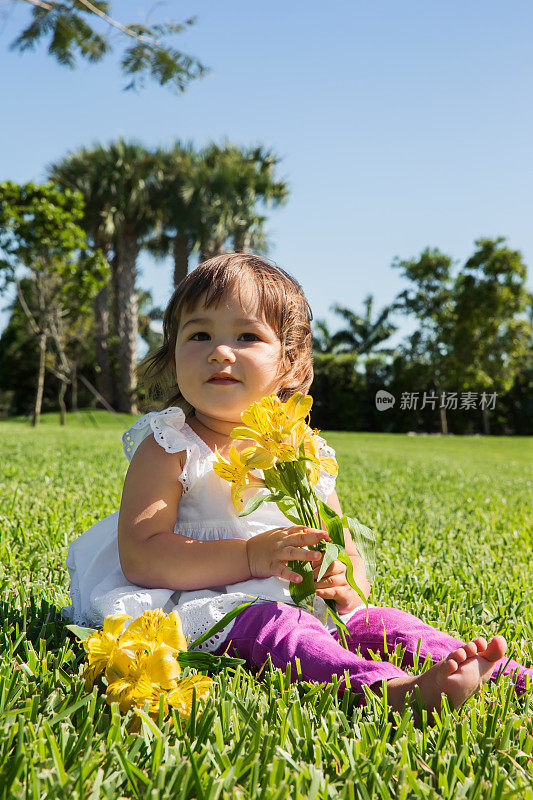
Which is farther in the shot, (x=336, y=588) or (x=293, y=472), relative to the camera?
(x=336, y=588)

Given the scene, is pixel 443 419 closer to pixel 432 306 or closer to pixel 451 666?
pixel 432 306

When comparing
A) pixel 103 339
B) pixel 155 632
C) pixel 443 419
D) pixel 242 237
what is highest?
pixel 242 237

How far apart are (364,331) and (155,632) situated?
101ft

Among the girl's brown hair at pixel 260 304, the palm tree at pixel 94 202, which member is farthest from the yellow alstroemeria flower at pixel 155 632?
the palm tree at pixel 94 202

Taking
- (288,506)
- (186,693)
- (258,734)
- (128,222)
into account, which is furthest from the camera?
(128,222)

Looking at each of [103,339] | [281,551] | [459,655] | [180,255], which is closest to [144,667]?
A: [281,551]

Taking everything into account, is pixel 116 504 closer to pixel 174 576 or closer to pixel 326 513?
pixel 174 576

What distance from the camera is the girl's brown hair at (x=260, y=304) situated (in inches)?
67.5

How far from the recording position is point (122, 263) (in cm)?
2348

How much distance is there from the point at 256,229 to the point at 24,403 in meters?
15.7

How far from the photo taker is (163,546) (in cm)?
153

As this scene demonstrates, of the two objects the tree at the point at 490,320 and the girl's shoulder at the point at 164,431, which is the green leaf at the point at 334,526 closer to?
Result: the girl's shoulder at the point at 164,431

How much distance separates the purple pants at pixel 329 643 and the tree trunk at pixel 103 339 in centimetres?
2370

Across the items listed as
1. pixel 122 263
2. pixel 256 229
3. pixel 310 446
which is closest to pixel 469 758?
pixel 310 446
